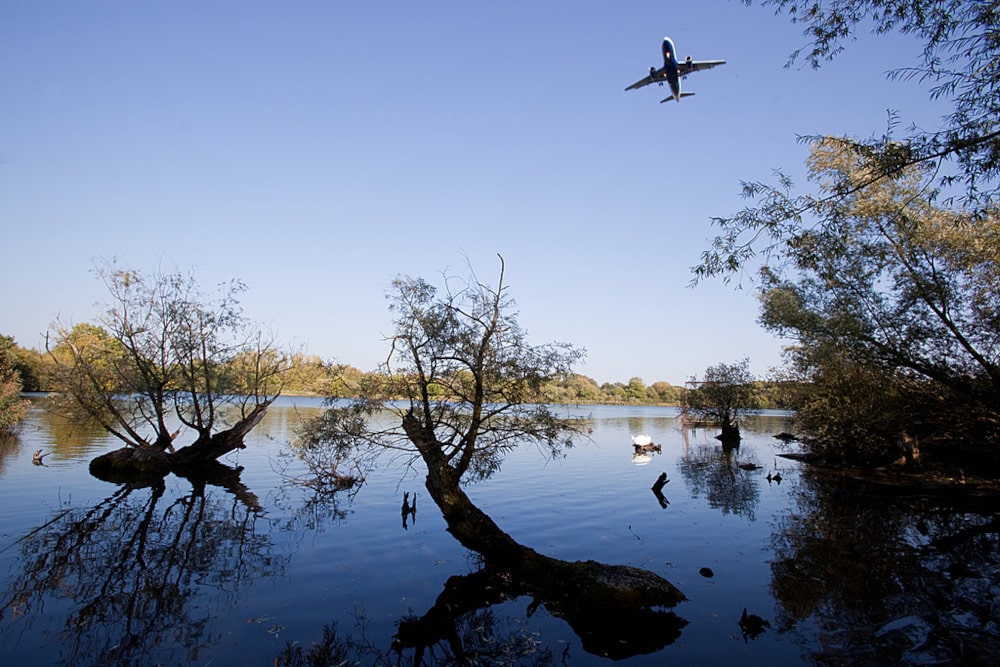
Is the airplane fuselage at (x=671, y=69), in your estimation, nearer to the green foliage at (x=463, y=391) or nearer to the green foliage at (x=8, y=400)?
the green foliage at (x=463, y=391)

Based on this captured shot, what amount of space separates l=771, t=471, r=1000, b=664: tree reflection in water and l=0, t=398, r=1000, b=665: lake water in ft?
0.21

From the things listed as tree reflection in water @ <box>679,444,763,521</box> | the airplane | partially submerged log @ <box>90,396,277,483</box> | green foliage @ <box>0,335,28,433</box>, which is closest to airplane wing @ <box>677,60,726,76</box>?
the airplane

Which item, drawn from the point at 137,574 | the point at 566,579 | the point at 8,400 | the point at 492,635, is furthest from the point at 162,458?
the point at 492,635

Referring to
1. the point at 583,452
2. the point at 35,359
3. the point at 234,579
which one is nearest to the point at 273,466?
the point at 234,579

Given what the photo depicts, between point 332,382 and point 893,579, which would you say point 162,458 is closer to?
point 332,382

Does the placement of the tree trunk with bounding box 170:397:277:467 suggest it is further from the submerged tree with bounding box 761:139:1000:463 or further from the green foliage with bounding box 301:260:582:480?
the submerged tree with bounding box 761:139:1000:463

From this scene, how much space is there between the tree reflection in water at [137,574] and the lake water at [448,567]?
0.20 ft

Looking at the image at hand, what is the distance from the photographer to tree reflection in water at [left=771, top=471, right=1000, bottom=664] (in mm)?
9484

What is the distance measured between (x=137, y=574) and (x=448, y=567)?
777cm

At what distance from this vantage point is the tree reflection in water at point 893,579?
31.1 ft

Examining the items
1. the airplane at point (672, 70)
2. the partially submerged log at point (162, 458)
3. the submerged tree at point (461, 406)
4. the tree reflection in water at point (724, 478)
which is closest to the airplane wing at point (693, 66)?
the airplane at point (672, 70)

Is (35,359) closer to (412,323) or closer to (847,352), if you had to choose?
(412,323)

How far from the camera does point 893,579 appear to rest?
1314 centimetres

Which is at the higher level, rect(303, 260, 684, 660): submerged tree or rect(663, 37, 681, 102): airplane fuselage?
rect(663, 37, 681, 102): airplane fuselage
